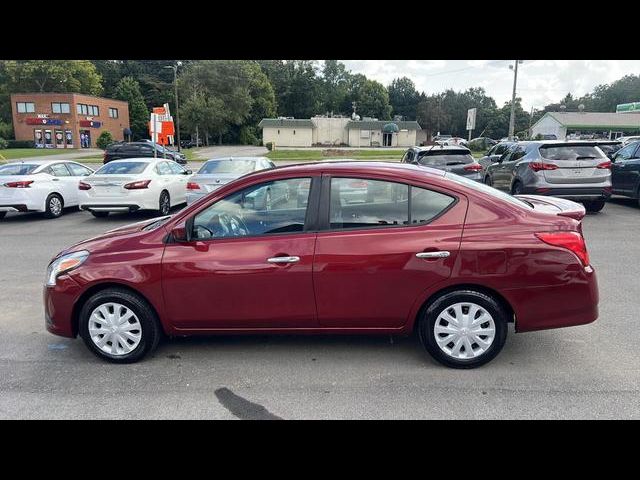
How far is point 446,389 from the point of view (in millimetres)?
3406

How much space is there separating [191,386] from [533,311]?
2764mm

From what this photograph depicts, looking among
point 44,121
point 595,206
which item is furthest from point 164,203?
point 44,121

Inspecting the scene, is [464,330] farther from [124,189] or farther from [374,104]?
[374,104]

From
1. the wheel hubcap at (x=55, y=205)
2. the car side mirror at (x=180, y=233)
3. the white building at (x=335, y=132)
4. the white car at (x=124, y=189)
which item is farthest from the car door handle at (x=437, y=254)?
the white building at (x=335, y=132)

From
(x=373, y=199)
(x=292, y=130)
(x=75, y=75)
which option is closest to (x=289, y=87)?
(x=292, y=130)

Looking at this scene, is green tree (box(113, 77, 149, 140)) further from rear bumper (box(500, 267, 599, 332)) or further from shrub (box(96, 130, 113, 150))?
rear bumper (box(500, 267, 599, 332))

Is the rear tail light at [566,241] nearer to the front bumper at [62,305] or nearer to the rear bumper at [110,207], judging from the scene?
the front bumper at [62,305]

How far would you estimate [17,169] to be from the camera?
11.2 metres

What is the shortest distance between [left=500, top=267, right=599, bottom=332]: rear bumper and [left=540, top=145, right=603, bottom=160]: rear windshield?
752 cm

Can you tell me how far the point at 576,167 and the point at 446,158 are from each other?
2.84 m

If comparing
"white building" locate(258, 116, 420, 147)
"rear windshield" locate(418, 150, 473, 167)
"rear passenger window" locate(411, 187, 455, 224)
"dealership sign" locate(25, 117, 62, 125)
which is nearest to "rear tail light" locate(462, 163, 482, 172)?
"rear windshield" locate(418, 150, 473, 167)

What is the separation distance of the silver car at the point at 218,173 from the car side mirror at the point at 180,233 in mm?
5740

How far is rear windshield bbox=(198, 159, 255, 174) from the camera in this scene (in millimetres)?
10758
